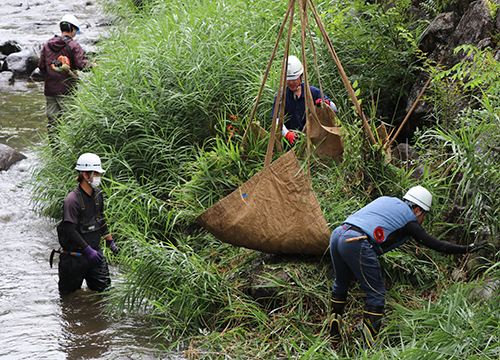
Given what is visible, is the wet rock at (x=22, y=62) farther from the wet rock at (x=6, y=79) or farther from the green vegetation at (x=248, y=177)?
the green vegetation at (x=248, y=177)

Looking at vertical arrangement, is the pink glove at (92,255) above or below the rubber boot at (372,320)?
below

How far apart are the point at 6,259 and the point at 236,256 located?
2.88 meters

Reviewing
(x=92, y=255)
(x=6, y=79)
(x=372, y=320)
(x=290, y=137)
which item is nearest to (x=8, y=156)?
(x=92, y=255)

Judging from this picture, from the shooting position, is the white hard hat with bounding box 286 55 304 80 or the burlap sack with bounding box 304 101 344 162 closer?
the burlap sack with bounding box 304 101 344 162

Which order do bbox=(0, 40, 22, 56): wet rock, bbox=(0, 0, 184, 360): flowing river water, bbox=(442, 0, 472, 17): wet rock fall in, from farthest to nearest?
bbox=(0, 40, 22, 56): wet rock < bbox=(442, 0, 472, 17): wet rock < bbox=(0, 0, 184, 360): flowing river water

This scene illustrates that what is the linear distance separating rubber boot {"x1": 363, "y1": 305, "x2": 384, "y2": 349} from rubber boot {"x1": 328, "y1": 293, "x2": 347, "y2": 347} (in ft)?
0.66

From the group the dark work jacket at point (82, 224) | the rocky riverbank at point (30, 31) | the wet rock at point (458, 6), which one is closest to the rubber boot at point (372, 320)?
the dark work jacket at point (82, 224)

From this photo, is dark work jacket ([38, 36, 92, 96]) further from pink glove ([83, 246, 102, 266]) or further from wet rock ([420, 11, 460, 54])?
wet rock ([420, 11, 460, 54])

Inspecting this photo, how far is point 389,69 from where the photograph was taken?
6035 millimetres

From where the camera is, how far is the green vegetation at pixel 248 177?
12.5 feet

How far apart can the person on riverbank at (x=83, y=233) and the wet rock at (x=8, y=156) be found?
4067mm

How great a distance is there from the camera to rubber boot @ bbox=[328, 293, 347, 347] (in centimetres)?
379

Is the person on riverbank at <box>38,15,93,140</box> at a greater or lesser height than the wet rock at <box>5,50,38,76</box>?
greater

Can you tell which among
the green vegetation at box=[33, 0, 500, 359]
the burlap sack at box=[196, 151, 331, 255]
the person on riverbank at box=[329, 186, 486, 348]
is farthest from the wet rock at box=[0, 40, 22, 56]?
the person on riverbank at box=[329, 186, 486, 348]
